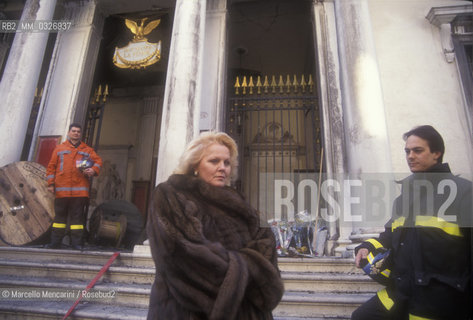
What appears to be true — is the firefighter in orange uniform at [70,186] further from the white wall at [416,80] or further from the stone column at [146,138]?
the stone column at [146,138]

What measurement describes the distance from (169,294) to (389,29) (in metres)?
6.83

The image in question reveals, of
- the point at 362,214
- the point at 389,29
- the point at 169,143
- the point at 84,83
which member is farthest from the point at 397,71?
the point at 84,83

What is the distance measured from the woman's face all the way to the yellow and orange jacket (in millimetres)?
3662

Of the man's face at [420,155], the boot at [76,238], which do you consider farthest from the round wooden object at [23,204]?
the man's face at [420,155]

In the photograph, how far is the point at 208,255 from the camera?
125cm

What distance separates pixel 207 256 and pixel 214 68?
590 centimetres

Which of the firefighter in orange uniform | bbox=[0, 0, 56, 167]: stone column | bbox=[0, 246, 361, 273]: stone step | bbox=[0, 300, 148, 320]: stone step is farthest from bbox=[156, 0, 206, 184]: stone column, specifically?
bbox=[0, 0, 56, 167]: stone column

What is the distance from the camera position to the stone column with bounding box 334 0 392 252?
3957 millimetres

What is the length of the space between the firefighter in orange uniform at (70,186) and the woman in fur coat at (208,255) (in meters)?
3.71

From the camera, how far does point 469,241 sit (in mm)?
1441

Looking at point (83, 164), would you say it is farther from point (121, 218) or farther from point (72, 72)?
point (72, 72)

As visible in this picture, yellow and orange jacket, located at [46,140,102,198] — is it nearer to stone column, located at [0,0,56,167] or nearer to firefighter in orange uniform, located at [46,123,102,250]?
firefighter in orange uniform, located at [46,123,102,250]

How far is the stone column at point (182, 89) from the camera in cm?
413

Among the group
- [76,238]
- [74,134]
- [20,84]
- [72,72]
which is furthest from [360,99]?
[72,72]
